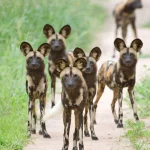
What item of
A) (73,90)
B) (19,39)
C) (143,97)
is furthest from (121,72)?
(19,39)

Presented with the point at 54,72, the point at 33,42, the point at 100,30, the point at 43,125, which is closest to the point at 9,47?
the point at 33,42

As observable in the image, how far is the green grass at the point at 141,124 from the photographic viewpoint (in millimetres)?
7456

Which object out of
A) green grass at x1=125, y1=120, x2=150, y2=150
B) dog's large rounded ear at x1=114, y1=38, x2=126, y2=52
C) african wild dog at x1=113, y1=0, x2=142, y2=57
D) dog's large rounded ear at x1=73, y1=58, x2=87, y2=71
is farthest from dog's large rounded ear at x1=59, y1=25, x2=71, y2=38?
african wild dog at x1=113, y1=0, x2=142, y2=57

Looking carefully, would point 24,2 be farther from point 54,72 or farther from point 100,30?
point 100,30

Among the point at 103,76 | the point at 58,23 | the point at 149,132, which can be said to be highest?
the point at 58,23

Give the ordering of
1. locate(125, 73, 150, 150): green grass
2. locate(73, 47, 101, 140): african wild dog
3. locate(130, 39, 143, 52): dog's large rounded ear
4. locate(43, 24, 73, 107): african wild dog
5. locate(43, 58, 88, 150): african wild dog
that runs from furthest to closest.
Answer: locate(43, 24, 73, 107): african wild dog < locate(130, 39, 143, 52): dog's large rounded ear < locate(73, 47, 101, 140): african wild dog < locate(125, 73, 150, 150): green grass < locate(43, 58, 88, 150): african wild dog

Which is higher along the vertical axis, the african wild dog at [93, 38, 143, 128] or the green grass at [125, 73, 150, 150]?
the african wild dog at [93, 38, 143, 128]

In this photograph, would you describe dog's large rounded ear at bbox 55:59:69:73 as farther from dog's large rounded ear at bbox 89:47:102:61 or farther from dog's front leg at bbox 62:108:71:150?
dog's large rounded ear at bbox 89:47:102:61

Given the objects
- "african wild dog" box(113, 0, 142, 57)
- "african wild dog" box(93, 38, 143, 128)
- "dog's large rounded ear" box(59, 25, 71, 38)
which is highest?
"african wild dog" box(113, 0, 142, 57)

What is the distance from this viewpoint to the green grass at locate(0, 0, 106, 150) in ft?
27.0

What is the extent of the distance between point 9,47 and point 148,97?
2.43 m

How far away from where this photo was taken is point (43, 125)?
8.25 metres

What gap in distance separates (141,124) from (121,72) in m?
0.84

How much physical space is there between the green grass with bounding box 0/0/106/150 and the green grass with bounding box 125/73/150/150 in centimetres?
115
